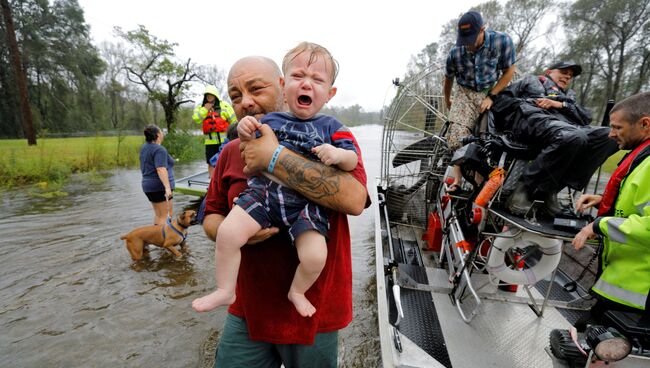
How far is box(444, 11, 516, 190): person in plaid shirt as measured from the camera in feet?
9.78

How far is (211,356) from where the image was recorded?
2986mm

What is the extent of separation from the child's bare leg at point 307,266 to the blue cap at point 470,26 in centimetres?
299

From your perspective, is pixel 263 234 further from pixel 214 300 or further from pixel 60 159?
pixel 60 159

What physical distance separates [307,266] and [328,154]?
506mm

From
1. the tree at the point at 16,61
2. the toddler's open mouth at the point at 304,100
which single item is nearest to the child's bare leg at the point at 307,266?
the toddler's open mouth at the point at 304,100

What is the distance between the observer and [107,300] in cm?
381

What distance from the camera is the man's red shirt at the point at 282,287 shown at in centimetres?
129

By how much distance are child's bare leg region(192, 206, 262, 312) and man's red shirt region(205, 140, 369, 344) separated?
8 centimetres

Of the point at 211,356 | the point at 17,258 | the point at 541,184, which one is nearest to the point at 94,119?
the point at 17,258

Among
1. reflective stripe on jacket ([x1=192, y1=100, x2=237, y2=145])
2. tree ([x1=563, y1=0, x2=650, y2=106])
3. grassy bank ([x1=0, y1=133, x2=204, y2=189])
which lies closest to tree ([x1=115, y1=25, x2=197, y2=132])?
grassy bank ([x1=0, y1=133, x2=204, y2=189])

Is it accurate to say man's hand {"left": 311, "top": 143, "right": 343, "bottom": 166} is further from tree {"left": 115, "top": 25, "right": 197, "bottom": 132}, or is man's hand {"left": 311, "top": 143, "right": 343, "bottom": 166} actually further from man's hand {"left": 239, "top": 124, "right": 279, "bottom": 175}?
tree {"left": 115, "top": 25, "right": 197, "bottom": 132}

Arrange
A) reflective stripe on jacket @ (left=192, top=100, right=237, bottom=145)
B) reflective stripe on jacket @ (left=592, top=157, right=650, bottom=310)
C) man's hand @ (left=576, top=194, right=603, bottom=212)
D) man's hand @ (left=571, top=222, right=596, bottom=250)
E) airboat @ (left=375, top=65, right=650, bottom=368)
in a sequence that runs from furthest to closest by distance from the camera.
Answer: reflective stripe on jacket @ (left=192, top=100, right=237, bottom=145), man's hand @ (left=576, top=194, right=603, bottom=212), airboat @ (left=375, top=65, right=650, bottom=368), man's hand @ (left=571, top=222, right=596, bottom=250), reflective stripe on jacket @ (left=592, top=157, right=650, bottom=310)

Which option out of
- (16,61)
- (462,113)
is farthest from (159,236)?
(16,61)

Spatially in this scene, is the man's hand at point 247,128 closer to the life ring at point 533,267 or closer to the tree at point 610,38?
the life ring at point 533,267
